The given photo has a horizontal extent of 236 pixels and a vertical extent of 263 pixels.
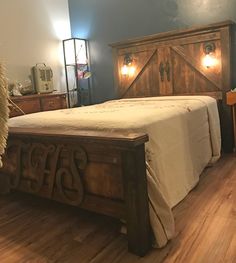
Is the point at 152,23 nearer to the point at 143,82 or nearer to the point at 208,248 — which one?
the point at 143,82

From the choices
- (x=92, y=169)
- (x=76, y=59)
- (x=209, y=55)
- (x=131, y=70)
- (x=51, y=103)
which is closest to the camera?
(x=92, y=169)

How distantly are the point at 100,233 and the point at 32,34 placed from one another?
3584mm

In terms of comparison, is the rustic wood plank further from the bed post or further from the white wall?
the bed post

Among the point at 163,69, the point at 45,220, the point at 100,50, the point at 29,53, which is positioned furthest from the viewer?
the point at 100,50

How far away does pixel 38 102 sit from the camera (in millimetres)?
3971

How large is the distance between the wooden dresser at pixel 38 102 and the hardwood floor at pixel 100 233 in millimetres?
1545

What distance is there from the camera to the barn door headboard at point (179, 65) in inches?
140

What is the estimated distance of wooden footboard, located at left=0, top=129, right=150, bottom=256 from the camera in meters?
1.58

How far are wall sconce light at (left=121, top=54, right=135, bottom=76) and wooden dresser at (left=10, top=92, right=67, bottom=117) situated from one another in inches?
40.3

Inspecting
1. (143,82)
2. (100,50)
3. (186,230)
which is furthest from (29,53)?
(186,230)

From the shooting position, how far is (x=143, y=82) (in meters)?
4.25

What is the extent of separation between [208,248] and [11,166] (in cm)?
162

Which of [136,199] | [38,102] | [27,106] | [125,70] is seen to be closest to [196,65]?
[125,70]

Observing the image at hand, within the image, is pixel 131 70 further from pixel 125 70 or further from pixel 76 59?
pixel 76 59
